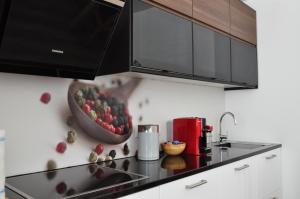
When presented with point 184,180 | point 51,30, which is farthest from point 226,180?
point 51,30

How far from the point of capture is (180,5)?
76.4 inches

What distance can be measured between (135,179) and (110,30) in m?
0.83

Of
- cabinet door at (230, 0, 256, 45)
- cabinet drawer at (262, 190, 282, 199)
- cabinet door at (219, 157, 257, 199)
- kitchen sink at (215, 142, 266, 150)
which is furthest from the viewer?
kitchen sink at (215, 142, 266, 150)

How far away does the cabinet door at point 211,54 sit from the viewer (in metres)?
2.10

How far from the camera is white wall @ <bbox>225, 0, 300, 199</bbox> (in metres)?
2.63

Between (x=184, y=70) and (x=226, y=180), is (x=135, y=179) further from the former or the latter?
(x=184, y=70)

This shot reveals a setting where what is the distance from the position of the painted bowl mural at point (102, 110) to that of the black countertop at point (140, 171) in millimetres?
200

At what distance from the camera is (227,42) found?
248 centimetres

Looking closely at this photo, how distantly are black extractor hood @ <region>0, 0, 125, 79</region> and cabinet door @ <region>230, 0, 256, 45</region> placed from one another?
1466 mm

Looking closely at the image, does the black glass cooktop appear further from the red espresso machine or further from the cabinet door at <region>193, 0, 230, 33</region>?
the cabinet door at <region>193, 0, 230, 33</region>

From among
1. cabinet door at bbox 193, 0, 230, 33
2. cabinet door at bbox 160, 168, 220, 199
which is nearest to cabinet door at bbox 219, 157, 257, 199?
cabinet door at bbox 160, 168, 220, 199

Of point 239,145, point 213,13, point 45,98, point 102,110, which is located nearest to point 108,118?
point 102,110

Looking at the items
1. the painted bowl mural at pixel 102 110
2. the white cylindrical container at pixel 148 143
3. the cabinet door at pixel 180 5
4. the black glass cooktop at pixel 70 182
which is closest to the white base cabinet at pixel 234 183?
the black glass cooktop at pixel 70 182

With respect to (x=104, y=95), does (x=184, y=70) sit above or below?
above
